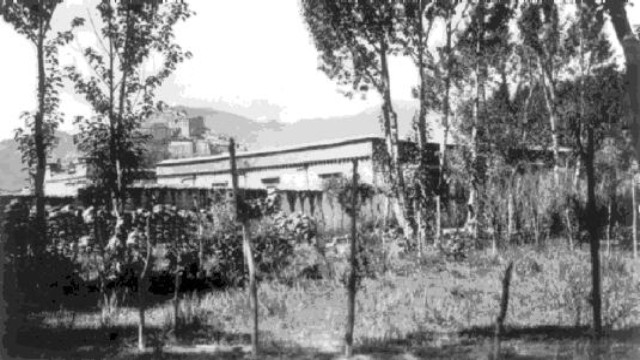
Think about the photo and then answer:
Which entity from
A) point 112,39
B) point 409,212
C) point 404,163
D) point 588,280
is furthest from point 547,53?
point 112,39

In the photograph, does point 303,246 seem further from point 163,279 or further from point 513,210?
point 513,210

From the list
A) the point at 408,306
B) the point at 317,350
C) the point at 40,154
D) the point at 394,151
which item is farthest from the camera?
the point at 394,151

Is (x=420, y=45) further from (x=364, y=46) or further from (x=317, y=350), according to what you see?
(x=317, y=350)

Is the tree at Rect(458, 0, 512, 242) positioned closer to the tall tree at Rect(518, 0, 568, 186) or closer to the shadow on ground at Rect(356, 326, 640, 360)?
the tall tree at Rect(518, 0, 568, 186)

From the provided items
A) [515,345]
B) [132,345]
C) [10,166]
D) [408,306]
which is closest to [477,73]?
[408,306]

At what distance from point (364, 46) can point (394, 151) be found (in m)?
3.11

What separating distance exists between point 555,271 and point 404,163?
6486 millimetres

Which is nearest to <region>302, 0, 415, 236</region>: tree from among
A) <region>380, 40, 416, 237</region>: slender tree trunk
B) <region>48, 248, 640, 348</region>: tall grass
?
<region>380, 40, 416, 237</region>: slender tree trunk

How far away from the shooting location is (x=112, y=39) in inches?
443

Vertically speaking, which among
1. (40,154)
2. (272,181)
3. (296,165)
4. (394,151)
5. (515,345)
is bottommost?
(515,345)

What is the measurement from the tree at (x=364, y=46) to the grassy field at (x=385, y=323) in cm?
552

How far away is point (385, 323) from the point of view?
25.1 feet

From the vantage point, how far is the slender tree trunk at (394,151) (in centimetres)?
1524

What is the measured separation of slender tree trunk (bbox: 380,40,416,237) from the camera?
15.2 meters
